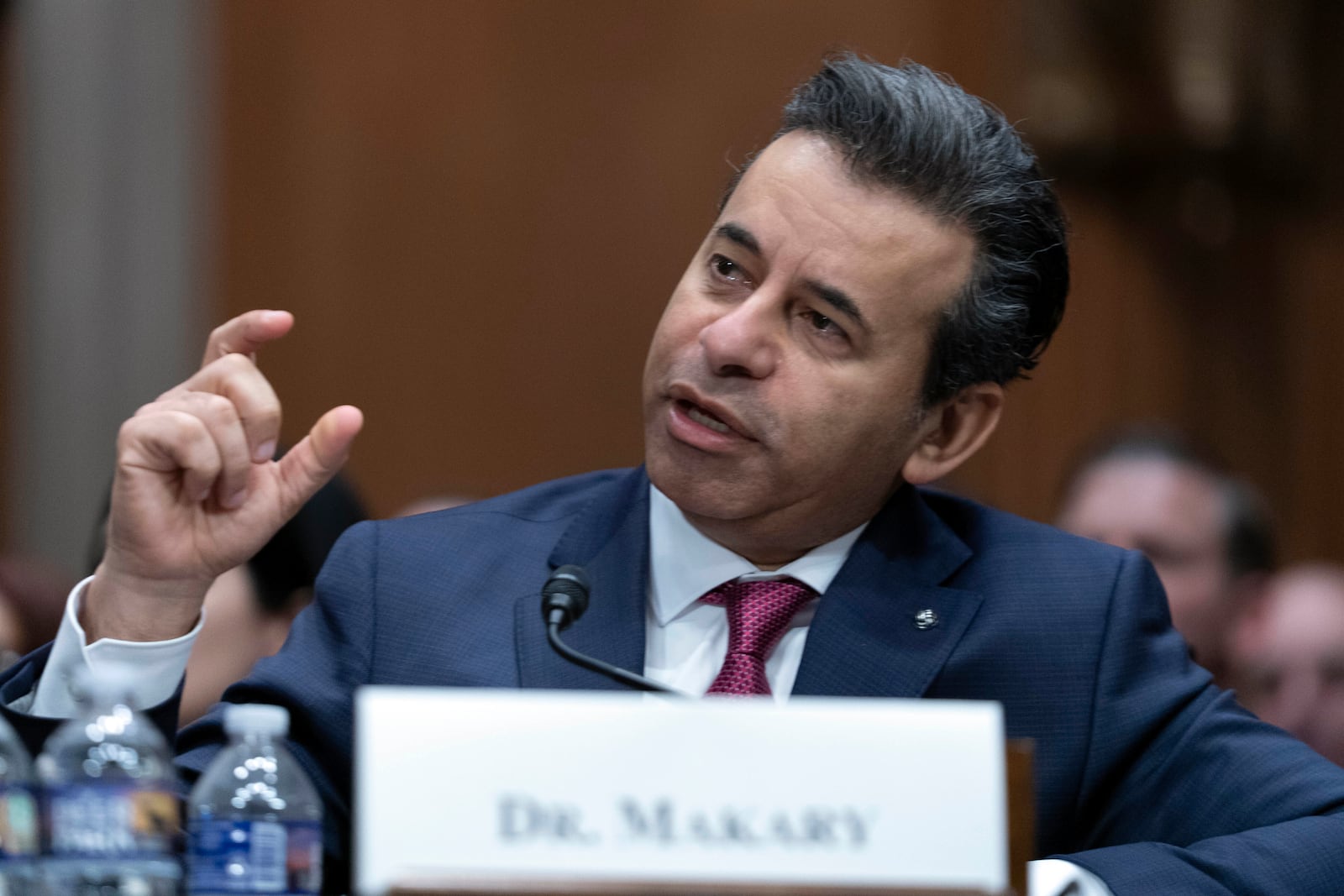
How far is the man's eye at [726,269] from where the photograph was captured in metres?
2.12

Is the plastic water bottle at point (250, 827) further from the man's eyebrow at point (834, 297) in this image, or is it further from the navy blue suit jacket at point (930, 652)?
the man's eyebrow at point (834, 297)

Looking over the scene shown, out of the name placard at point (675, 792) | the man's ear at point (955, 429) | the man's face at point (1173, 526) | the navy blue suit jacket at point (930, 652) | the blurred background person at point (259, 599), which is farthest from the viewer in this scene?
the man's face at point (1173, 526)

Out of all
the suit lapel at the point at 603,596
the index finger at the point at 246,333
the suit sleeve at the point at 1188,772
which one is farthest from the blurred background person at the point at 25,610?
the suit sleeve at the point at 1188,772

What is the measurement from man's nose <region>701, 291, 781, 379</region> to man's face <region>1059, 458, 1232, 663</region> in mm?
1987

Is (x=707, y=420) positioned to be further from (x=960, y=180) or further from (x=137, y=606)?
(x=137, y=606)

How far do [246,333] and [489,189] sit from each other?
10.5ft

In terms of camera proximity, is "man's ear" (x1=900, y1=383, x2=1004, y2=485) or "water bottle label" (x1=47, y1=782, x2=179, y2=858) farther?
"man's ear" (x1=900, y1=383, x2=1004, y2=485)

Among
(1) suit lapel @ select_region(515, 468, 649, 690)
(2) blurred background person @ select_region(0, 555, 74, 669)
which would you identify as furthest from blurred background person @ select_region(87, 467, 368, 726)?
(1) suit lapel @ select_region(515, 468, 649, 690)

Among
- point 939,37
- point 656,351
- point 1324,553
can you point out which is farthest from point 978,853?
point 1324,553

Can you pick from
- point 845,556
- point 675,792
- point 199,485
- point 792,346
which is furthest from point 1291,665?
point 675,792

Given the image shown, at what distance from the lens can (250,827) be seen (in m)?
1.29

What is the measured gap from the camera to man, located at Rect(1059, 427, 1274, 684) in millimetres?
3863

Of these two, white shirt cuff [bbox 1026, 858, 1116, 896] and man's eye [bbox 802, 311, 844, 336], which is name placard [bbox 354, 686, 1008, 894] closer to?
white shirt cuff [bbox 1026, 858, 1116, 896]

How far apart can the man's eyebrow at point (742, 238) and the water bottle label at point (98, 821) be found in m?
1.07
